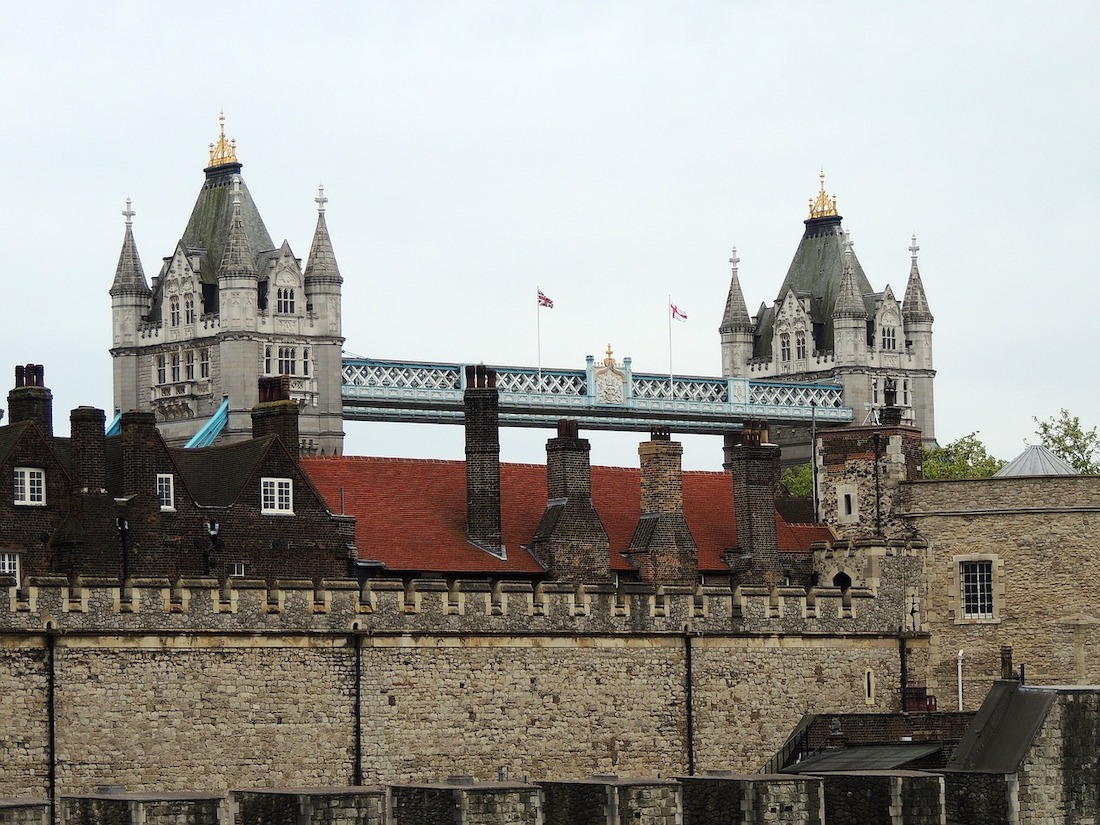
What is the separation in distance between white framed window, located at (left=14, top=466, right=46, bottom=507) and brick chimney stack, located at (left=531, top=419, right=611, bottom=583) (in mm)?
11230

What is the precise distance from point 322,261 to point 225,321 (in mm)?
5503

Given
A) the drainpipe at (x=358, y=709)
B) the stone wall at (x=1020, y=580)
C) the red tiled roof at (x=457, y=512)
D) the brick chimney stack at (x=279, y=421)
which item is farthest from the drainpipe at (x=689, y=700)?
the brick chimney stack at (x=279, y=421)

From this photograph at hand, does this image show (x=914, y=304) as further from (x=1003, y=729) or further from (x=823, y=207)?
(x=1003, y=729)

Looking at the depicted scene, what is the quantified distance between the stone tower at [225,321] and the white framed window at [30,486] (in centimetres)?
5361

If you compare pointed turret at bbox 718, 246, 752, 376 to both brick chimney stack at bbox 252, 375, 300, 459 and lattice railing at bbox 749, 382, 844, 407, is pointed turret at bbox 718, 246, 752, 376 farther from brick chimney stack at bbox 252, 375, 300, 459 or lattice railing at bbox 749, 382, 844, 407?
brick chimney stack at bbox 252, 375, 300, 459

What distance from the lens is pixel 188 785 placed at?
53.2 metres

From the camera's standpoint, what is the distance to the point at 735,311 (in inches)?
5714

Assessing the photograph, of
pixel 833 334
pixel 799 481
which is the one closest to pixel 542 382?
pixel 799 481

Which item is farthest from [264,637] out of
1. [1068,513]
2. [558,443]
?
[1068,513]

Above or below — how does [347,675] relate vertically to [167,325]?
below

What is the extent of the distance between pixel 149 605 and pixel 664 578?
577 inches

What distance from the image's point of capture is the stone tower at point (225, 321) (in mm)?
113438

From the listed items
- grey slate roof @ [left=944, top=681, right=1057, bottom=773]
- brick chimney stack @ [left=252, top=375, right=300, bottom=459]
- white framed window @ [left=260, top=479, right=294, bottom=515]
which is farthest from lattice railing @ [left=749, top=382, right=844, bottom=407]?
grey slate roof @ [left=944, top=681, right=1057, bottom=773]

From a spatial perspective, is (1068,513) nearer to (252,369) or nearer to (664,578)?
(664,578)
